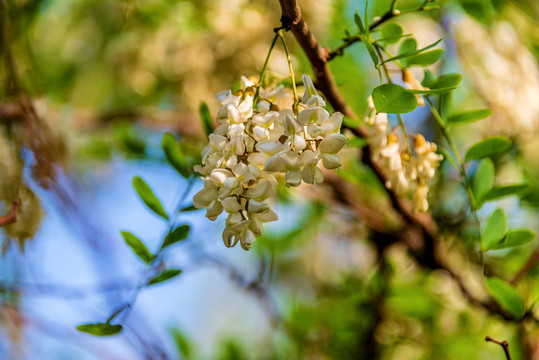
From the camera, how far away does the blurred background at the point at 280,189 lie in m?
0.71

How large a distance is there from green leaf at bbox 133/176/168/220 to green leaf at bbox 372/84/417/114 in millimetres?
225

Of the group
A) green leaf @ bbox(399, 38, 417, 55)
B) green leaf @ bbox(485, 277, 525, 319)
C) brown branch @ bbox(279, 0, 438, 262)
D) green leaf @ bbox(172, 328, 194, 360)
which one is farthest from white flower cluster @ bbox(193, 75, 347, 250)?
green leaf @ bbox(172, 328, 194, 360)

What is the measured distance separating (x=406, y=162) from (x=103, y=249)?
0.49 meters

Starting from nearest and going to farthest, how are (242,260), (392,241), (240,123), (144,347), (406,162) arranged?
(240,123), (406,162), (144,347), (392,241), (242,260)

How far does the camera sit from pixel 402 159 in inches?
19.3

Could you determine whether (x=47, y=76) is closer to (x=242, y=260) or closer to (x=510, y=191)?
(x=242, y=260)

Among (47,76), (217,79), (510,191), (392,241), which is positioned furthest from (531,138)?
(47,76)

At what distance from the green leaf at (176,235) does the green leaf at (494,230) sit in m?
0.29

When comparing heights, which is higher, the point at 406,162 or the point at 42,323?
the point at 406,162

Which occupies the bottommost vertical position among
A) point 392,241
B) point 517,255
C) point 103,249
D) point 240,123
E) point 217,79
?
point 517,255

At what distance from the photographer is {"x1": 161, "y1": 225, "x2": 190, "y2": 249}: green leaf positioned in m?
0.45

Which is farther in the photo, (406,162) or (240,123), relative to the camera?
(406,162)

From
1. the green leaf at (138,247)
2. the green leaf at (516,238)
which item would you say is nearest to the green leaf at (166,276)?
the green leaf at (138,247)

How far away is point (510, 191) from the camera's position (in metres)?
0.53
